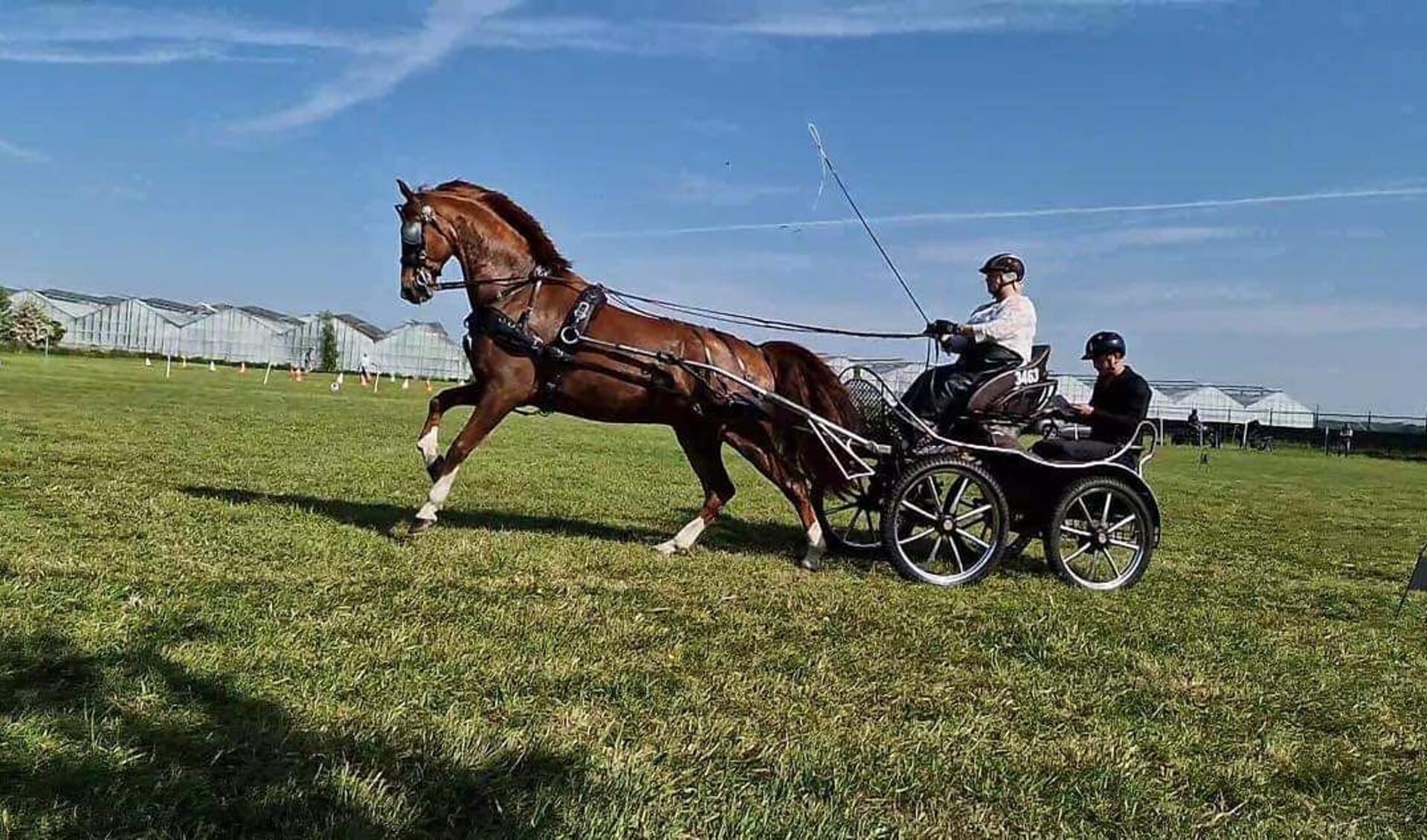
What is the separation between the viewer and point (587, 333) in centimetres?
714

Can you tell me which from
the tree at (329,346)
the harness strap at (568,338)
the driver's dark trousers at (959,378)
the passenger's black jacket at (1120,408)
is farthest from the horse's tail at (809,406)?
the tree at (329,346)

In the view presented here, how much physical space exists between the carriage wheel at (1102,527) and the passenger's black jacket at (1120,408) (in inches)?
16.8

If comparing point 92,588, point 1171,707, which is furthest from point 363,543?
point 1171,707

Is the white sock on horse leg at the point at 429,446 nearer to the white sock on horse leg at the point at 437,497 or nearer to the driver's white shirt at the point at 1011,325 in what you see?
the white sock on horse leg at the point at 437,497

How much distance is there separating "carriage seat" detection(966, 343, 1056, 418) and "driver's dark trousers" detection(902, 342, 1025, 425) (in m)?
0.07

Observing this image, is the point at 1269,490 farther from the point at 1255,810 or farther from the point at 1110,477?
the point at 1255,810

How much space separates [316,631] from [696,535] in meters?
3.59

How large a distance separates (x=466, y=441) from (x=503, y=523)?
1.42 m

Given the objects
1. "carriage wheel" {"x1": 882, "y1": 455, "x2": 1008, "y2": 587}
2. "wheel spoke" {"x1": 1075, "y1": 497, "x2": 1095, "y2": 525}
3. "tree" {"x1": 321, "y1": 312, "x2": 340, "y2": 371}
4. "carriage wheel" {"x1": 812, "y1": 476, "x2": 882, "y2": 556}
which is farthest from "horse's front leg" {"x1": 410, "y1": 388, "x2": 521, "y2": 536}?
"tree" {"x1": 321, "y1": 312, "x2": 340, "y2": 371}

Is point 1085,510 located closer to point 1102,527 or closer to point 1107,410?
point 1102,527

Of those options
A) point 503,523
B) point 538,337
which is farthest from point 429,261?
point 503,523

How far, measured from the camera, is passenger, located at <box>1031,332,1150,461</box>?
7.24m

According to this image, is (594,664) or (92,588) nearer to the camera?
(594,664)

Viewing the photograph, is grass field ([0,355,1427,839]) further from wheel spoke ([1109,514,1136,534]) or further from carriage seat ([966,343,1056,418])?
carriage seat ([966,343,1056,418])
